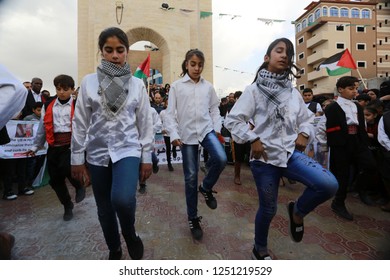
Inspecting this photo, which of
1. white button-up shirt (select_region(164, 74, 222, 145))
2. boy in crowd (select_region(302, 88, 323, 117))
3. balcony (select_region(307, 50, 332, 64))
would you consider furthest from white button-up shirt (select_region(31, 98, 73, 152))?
balcony (select_region(307, 50, 332, 64))

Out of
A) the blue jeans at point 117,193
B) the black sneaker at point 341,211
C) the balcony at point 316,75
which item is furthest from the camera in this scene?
the balcony at point 316,75

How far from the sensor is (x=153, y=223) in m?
3.25

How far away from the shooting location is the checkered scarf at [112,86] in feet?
6.32

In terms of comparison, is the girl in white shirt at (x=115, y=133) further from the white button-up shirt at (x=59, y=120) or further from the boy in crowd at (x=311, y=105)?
the boy in crowd at (x=311, y=105)

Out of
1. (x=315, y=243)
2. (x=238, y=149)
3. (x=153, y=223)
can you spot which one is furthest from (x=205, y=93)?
(x=238, y=149)

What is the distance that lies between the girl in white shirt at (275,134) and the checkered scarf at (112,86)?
2.82 ft

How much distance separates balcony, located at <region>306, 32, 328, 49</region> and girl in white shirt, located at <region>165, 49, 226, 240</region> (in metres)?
38.6

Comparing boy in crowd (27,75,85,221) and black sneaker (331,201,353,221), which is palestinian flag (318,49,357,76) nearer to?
black sneaker (331,201,353,221)

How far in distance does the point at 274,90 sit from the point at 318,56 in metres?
40.0

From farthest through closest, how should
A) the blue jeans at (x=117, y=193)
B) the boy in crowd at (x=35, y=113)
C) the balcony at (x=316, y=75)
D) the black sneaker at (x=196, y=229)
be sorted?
the balcony at (x=316, y=75) < the boy in crowd at (x=35, y=113) < the black sneaker at (x=196, y=229) < the blue jeans at (x=117, y=193)

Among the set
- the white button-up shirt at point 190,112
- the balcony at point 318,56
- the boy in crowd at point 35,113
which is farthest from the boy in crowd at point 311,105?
the balcony at point 318,56

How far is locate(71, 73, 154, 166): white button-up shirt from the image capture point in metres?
1.94
